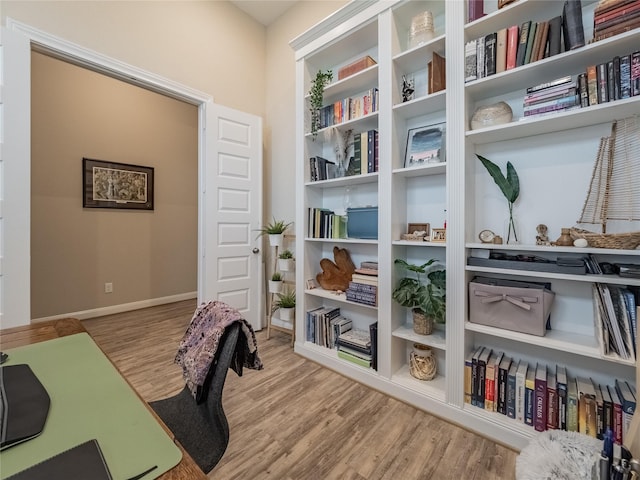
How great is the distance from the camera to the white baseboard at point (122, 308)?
10.8 ft

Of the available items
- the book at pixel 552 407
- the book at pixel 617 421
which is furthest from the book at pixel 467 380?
the book at pixel 617 421

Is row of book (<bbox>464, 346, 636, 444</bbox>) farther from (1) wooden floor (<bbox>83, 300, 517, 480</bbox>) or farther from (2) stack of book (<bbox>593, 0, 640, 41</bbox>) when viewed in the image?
(2) stack of book (<bbox>593, 0, 640, 41</bbox>)

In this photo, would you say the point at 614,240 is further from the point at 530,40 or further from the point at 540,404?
the point at 530,40

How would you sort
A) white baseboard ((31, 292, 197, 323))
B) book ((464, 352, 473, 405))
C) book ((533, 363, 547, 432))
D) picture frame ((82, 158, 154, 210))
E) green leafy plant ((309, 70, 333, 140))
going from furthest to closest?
picture frame ((82, 158, 154, 210)), white baseboard ((31, 292, 197, 323)), green leafy plant ((309, 70, 333, 140)), book ((464, 352, 473, 405)), book ((533, 363, 547, 432))

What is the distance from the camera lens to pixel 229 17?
117 inches

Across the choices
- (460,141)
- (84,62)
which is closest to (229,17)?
(84,62)

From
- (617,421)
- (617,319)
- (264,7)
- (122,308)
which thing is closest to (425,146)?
(617,319)

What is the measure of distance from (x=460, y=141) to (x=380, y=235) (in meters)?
0.76

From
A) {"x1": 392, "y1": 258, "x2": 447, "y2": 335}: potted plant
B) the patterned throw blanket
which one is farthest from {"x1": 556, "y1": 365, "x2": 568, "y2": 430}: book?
the patterned throw blanket

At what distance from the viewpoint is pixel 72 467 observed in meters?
0.52

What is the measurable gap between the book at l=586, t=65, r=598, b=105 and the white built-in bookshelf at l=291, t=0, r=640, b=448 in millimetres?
66

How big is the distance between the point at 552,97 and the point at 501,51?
15.3 inches

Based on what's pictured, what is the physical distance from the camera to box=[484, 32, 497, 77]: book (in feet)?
5.12

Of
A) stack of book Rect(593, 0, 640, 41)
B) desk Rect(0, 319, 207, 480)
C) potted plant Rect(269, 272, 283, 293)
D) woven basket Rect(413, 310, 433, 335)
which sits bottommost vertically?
woven basket Rect(413, 310, 433, 335)
